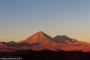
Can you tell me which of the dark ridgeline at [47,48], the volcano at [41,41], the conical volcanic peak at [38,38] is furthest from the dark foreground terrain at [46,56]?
the conical volcanic peak at [38,38]

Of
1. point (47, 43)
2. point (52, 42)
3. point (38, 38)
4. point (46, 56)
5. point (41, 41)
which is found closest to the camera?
point (46, 56)

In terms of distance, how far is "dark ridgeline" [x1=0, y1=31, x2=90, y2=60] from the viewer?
42688 mm

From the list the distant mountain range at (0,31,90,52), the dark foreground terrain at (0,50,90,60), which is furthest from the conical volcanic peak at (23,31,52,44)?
the dark foreground terrain at (0,50,90,60)

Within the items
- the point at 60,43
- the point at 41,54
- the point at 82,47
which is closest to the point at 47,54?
the point at 41,54

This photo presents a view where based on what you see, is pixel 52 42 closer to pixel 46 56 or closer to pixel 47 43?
pixel 47 43

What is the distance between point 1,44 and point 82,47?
16364mm

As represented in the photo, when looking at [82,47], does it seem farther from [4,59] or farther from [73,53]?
[4,59]

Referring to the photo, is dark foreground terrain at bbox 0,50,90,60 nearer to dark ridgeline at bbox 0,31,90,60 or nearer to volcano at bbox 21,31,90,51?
dark ridgeline at bbox 0,31,90,60

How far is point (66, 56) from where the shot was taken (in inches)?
1727

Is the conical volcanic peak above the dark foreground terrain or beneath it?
above

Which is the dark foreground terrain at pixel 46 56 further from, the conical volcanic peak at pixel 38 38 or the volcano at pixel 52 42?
the conical volcanic peak at pixel 38 38

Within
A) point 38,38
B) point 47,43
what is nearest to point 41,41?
point 38,38

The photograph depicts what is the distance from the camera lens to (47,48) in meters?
61.1

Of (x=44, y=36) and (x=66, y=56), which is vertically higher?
(x=44, y=36)
